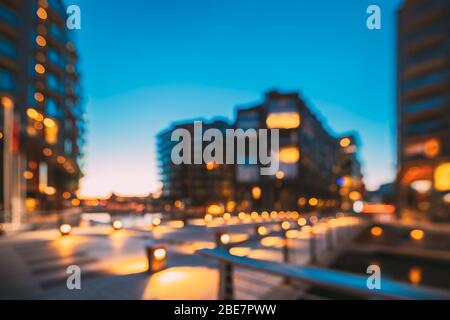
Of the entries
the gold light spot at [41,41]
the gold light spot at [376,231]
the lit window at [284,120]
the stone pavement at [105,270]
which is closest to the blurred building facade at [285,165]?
the lit window at [284,120]

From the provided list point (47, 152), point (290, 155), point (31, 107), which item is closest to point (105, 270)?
point (31, 107)

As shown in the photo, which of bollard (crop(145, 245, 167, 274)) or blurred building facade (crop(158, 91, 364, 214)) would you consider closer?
bollard (crop(145, 245, 167, 274))

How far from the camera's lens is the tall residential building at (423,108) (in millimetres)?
32094

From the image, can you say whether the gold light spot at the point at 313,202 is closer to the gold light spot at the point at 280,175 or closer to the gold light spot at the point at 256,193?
the gold light spot at the point at 280,175

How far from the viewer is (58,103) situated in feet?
118

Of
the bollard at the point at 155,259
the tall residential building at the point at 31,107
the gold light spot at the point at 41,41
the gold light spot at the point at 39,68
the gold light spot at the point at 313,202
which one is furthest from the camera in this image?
the gold light spot at the point at 313,202

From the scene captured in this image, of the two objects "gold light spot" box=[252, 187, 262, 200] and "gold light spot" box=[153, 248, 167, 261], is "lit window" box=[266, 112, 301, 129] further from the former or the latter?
"gold light spot" box=[153, 248, 167, 261]

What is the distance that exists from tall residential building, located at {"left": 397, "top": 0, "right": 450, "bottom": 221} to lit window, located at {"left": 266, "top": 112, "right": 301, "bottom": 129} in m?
18.3

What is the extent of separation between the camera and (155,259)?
7.57 m

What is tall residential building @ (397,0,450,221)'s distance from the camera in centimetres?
3209

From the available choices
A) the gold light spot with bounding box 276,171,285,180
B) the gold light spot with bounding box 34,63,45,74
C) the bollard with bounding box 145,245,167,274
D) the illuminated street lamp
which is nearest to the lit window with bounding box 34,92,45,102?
the gold light spot with bounding box 34,63,45,74

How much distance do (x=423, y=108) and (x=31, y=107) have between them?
4586cm

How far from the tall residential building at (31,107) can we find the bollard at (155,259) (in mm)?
15007
